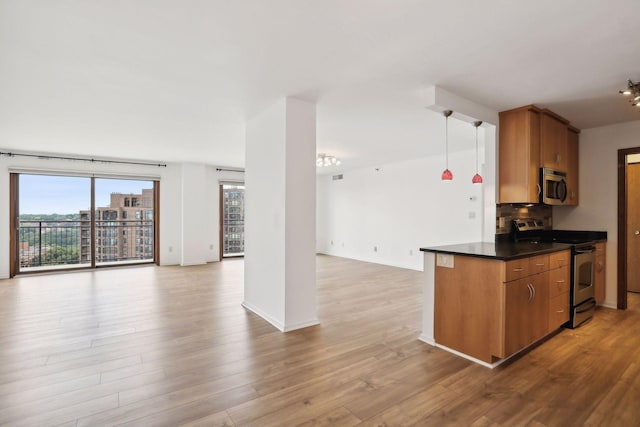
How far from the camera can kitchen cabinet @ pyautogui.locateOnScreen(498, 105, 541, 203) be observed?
11.4ft

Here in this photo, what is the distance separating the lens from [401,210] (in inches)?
283

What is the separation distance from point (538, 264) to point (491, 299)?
72 centimetres

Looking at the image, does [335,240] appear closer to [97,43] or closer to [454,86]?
[454,86]

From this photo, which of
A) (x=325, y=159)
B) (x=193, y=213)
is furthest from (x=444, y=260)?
(x=193, y=213)

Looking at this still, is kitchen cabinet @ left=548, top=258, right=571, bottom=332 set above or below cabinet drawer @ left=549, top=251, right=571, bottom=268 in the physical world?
below

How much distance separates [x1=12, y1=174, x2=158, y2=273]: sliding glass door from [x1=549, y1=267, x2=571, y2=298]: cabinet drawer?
7630 mm

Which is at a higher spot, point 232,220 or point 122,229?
point 232,220

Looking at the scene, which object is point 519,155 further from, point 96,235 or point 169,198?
point 96,235

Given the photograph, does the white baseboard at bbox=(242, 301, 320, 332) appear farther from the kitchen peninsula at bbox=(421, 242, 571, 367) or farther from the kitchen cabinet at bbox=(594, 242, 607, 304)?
the kitchen cabinet at bbox=(594, 242, 607, 304)

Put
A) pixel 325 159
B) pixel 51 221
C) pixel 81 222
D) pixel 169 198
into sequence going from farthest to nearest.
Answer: pixel 169 198 → pixel 81 222 → pixel 51 221 → pixel 325 159

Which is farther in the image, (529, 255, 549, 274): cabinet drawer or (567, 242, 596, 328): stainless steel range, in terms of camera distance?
(567, 242, 596, 328): stainless steel range

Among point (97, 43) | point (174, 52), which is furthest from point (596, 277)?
point (97, 43)

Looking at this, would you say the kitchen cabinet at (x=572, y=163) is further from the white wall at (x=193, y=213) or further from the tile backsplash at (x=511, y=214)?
the white wall at (x=193, y=213)

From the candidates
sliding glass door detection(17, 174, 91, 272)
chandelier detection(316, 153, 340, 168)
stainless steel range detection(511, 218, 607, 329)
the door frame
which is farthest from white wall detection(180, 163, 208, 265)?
the door frame
